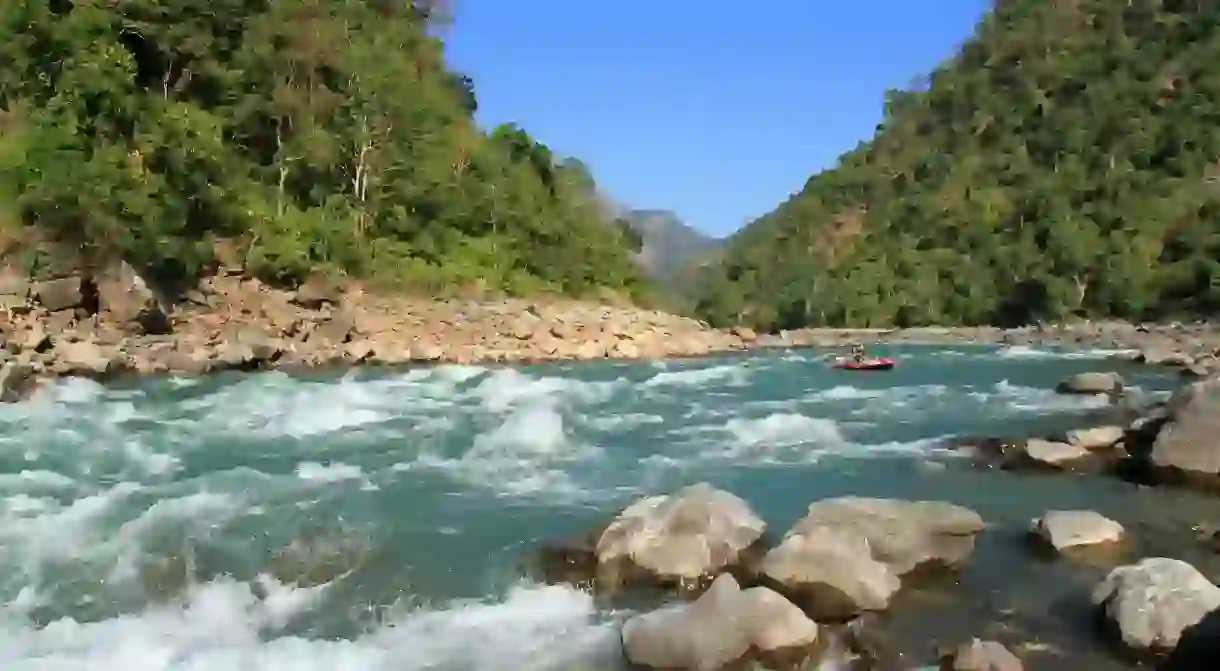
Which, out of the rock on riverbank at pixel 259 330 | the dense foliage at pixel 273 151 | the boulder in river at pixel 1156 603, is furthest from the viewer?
Answer: the dense foliage at pixel 273 151

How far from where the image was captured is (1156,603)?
22.1 ft

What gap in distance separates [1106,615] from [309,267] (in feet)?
95.3

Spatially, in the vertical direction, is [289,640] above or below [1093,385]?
below

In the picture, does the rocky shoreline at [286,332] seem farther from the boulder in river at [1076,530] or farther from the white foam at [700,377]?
the boulder in river at [1076,530]

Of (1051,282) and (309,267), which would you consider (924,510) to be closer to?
(309,267)

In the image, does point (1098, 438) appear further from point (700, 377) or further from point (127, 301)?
point (127, 301)

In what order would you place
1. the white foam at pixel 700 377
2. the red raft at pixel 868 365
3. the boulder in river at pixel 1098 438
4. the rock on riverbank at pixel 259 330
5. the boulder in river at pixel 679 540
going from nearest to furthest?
the boulder in river at pixel 679 540 → the boulder in river at pixel 1098 438 → the rock on riverbank at pixel 259 330 → the white foam at pixel 700 377 → the red raft at pixel 868 365

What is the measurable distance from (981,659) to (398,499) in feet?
23.1

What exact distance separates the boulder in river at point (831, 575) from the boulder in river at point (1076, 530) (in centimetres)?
208

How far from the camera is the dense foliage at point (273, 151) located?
26.1 metres

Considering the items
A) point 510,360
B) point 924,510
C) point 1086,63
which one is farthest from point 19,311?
point 1086,63

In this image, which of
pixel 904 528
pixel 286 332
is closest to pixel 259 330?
pixel 286 332

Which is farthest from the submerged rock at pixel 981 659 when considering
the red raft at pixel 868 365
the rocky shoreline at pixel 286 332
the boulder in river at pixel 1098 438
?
the red raft at pixel 868 365

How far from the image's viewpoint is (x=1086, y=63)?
104375mm
